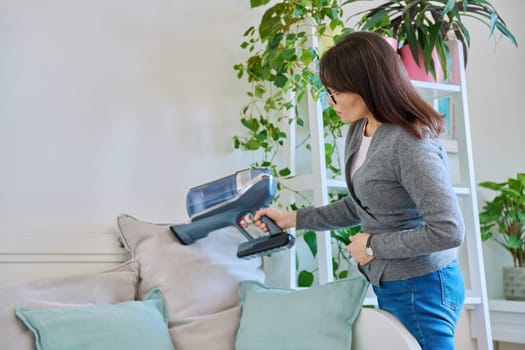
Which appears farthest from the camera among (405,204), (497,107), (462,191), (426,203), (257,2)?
(497,107)

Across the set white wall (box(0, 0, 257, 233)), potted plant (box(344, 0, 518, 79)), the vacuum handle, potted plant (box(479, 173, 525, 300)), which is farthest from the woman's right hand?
potted plant (box(479, 173, 525, 300))

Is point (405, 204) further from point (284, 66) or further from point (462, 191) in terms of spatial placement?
point (462, 191)

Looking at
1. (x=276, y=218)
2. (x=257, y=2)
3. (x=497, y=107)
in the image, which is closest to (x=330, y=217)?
(x=276, y=218)

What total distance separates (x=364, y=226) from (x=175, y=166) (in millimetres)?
711

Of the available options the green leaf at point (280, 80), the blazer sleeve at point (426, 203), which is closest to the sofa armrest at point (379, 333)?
the blazer sleeve at point (426, 203)

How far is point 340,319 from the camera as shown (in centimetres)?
149

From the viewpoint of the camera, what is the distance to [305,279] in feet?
6.69

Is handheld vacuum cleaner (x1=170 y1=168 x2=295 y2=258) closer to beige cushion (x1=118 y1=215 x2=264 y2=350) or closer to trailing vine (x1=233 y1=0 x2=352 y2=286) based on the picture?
beige cushion (x1=118 y1=215 x2=264 y2=350)

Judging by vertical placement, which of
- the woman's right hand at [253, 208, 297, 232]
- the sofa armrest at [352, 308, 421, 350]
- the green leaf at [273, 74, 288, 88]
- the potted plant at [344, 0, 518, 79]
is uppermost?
the potted plant at [344, 0, 518, 79]

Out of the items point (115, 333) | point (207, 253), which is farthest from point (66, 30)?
point (115, 333)

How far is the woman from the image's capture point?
1321 millimetres

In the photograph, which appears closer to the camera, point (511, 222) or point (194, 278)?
point (194, 278)

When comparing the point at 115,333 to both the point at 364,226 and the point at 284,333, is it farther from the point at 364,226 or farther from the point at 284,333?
the point at 364,226

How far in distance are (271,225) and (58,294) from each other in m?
0.53
